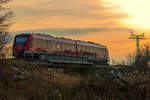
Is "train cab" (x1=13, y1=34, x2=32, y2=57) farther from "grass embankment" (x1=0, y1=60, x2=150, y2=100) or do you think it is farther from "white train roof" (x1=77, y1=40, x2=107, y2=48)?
"white train roof" (x1=77, y1=40, x2=107, y2=48)

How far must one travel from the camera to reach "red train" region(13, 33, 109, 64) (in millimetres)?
25672

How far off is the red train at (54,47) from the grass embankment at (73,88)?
493cm

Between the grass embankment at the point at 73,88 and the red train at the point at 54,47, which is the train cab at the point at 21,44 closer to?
the red train at the point at 54,47

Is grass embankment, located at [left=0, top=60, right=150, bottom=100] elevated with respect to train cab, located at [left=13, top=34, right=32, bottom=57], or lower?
lower

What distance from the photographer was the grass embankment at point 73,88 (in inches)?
373

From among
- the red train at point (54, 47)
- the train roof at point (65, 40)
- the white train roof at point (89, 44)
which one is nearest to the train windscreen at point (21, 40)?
the red train at point (54, 47)

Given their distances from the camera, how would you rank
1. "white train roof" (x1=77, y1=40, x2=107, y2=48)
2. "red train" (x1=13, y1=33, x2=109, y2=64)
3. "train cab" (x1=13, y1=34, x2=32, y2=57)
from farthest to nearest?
"white train roof" (x1=77, y1=40, x2=107, y2=48)
"red train" (x1=13, y1=33, x2=109, y2=64)
"train cab" (x1=13, y1=34, x2=32, y2=57)

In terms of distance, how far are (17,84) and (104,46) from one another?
24.9 metres

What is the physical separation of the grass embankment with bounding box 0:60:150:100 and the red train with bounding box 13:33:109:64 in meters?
4.93

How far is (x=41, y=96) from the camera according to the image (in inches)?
350

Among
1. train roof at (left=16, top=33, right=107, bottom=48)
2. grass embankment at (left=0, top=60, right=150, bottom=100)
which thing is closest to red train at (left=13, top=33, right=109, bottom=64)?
train roof at (left=16, top=33, right=107, bottom=48)

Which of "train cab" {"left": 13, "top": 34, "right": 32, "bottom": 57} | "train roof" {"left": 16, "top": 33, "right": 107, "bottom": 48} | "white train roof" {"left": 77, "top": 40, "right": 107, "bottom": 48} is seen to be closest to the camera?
"train cab" {"left": 13, "top": 34, "right": 32, "bottom": 57}

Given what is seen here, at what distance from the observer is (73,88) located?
12.0 meters

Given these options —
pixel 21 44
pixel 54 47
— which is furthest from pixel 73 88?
pixel 54 47
